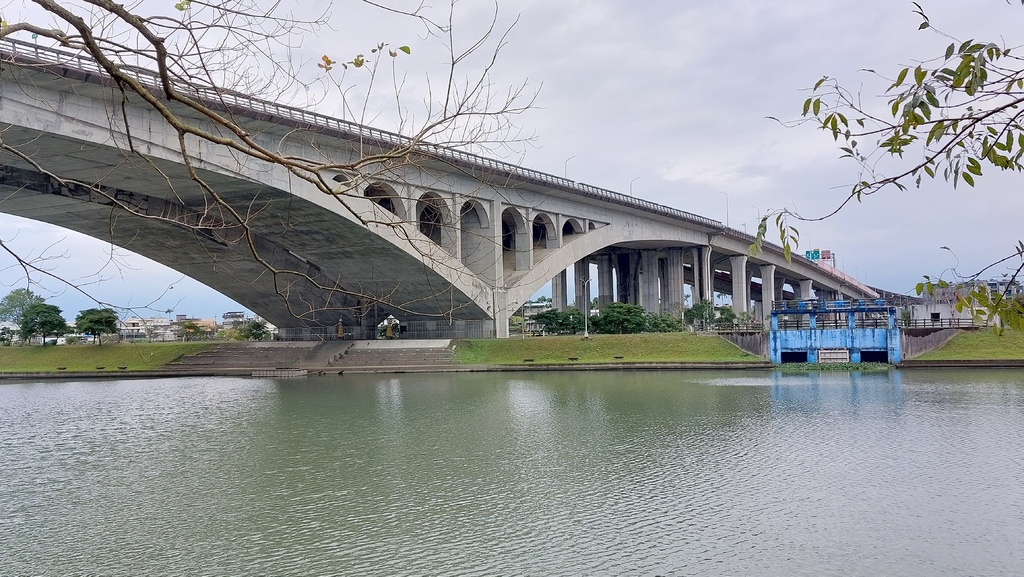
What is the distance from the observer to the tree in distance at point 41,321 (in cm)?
5338

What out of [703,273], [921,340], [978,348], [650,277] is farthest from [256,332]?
[978,348]

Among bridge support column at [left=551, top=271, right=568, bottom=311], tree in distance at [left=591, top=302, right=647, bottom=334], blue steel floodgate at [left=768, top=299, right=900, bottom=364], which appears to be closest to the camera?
blue steel floodgate at [left=768, top=299, right=900, bottom=364]

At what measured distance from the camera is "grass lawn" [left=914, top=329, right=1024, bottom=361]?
122ft

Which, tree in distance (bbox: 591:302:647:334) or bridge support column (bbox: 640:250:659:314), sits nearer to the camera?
tree in distance (bbox: 591:302:647:334)

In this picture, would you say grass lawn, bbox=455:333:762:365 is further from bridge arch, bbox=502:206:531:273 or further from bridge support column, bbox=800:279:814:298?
bridge support column, bbox=800:279:814:298

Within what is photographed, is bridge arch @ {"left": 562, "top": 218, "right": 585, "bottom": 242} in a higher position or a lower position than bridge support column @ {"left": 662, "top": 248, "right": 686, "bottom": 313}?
higher

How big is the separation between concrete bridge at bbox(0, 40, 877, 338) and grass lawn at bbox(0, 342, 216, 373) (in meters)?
5.27

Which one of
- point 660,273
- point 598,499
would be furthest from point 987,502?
point 660,273

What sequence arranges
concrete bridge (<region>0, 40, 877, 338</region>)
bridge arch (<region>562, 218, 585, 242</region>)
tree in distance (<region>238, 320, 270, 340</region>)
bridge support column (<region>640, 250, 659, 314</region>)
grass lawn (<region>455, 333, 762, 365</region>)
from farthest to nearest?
bridge support column (<region>640, 250, 659, 314</region>), tree in distance (<region>238, 320, 270, 340</region>), bridge arch (<region>562, 218, 585, 242</region>), grass lawn (<region>455, 333, 762, 365</region>), concrete bridge (<region>0, 40, 877, 338</region>)

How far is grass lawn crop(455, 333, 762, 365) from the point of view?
1624 inches

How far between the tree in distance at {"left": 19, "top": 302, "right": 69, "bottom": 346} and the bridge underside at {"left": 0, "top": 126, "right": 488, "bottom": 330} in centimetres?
1260

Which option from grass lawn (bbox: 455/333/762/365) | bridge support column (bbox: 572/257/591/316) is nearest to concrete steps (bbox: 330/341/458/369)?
grass lawn (bbox: 455/333/762/365)

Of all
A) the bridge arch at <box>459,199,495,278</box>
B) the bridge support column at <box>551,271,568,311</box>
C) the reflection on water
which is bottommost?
the reflection on water

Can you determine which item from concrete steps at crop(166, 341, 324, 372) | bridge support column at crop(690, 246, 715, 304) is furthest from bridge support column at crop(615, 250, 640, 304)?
concrete steps at crop(166, 341, 324, 372)
